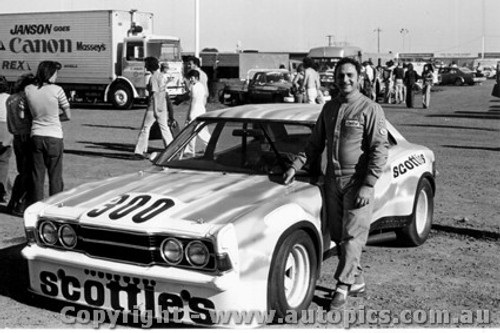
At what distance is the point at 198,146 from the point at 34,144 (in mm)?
2482

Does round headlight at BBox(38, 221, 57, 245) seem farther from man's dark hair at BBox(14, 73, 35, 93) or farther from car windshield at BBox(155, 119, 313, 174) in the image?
man's dark hair at BBox(14, 73, 35, 93)

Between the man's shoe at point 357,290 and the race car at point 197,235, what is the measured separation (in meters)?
0.30

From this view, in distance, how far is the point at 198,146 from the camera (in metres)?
5.75

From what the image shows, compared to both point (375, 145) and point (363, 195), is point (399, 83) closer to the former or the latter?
point (375, 145)

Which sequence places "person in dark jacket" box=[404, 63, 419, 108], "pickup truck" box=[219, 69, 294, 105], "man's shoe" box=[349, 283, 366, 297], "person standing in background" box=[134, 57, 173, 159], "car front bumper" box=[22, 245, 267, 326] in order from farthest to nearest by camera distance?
"pickup truck" box=[219, 69, 294, 105], "person in dark jacket" box=[404, 63, 419, 108], "person standing in background" box=[134, 57, 173, 159], "man's shoe" box=[349, 283, 366, 297], "car front bumper" box=[22, 245, 267, 326]

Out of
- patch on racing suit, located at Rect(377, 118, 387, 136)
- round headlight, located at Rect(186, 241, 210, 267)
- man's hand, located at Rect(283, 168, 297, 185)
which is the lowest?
round headlight, located at Rect(186, 241, 210, 267)

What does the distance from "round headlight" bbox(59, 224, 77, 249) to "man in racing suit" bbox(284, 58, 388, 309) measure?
147 centimetres

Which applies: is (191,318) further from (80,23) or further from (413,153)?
(80,23)

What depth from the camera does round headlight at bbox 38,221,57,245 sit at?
4.72 metres

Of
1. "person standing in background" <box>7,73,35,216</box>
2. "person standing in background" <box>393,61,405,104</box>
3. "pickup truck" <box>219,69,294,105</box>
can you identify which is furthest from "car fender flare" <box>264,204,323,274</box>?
"person standing in background" <box>393,61,405,104</box>

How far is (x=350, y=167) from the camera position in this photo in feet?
16.3

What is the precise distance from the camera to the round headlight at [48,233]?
4.72m

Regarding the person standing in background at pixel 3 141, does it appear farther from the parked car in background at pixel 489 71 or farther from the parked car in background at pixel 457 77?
the parked car in background at pixel 489 71

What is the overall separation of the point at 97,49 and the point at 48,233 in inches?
956
